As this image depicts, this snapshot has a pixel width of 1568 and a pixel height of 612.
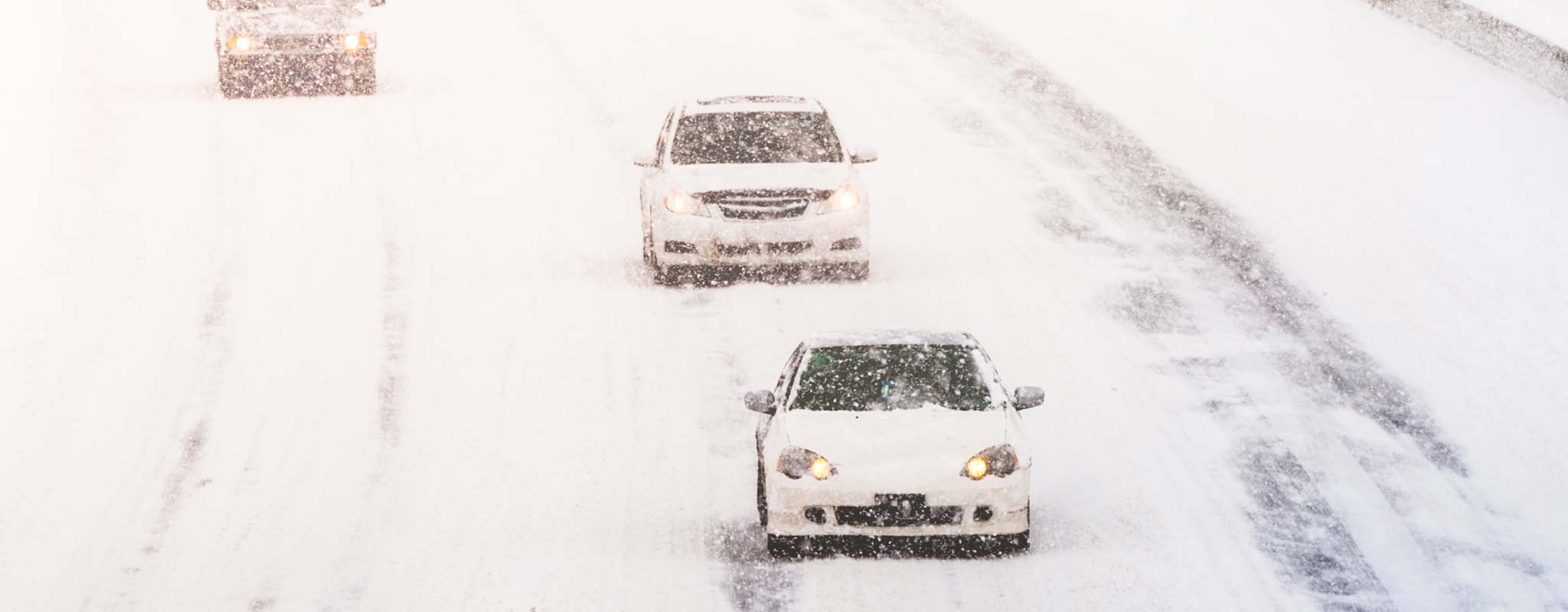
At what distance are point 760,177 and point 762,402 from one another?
21.2 feet

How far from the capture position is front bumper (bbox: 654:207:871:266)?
18078 millimetres

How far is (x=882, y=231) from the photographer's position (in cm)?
2111

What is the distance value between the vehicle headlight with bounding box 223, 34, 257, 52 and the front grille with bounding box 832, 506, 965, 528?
16.7 meters

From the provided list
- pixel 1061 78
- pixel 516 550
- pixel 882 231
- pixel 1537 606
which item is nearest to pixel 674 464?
pixel 516 550

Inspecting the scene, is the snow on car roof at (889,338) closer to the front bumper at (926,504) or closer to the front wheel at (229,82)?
the front bumper at (926,504)

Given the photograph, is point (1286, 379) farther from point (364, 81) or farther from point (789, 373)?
point (364, 81)

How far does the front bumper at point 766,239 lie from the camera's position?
59.3 ft

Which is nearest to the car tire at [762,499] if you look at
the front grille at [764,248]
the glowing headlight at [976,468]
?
the glowing headlight at [976,468]

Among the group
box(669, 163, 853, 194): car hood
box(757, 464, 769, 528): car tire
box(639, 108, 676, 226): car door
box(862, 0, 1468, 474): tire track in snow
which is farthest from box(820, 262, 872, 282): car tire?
box(757, 464, 769, 528): car tire

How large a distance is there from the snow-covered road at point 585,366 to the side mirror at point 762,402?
0.80 m

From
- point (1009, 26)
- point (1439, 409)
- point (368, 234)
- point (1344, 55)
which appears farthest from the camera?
point (1009, 26)

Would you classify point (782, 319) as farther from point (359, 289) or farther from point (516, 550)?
point (516, 550)

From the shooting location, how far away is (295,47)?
2606 centimetres

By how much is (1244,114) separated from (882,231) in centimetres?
575
